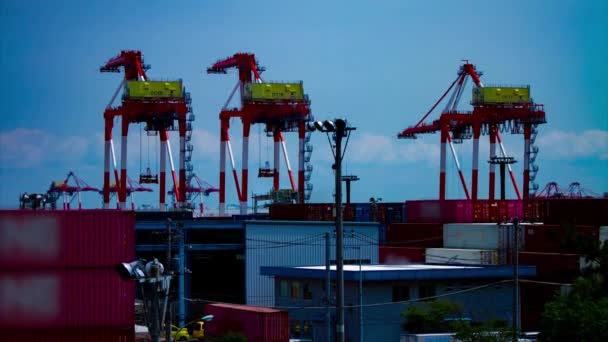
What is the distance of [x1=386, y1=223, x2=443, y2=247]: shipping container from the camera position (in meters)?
73.7

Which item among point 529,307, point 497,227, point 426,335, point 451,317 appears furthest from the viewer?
point 497,227

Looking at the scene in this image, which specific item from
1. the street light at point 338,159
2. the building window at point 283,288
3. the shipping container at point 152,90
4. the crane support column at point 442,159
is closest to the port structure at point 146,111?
the shipping container at point 152,90

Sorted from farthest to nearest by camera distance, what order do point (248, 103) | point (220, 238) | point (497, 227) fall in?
point (248, 103)
point (220, 238)
point (497, 227)

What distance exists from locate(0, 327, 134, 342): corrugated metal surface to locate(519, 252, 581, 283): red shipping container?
25792 mm

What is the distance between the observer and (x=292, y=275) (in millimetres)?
55938

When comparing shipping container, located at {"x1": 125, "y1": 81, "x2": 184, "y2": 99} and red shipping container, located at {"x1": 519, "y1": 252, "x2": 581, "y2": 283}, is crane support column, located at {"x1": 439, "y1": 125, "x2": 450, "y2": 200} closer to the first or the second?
shipping container, located at {"x1": 125, "y1": 81, "x2": 184, "y2": 99}

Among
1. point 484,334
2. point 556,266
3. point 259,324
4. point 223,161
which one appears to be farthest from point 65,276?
point 223,161

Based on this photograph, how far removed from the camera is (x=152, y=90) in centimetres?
11069

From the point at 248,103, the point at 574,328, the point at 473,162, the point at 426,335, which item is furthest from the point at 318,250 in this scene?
the point at 473,162

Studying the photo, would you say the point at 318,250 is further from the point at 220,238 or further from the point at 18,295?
the point at 18,295

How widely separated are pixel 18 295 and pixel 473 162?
8646 cm

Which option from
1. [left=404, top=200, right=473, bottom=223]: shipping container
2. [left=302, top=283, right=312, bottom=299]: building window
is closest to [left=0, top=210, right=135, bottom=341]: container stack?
[left=302, top=283, right=312, bottom=299]: building window

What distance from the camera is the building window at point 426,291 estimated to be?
54.3 meters

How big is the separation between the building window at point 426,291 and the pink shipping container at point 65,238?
65.3 ft
